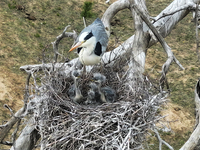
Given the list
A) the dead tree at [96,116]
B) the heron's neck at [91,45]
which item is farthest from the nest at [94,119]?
the heron's neck at [91,45]

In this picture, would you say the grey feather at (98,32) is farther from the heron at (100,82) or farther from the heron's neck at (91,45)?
the heron at (100,82)

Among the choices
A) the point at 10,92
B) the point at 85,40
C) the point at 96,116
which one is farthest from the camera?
the point at 10,92

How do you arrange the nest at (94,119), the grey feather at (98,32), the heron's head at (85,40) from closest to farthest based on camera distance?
the nest at (94,119)
the heron's head at (85,40)
the grey feather at (98,32)

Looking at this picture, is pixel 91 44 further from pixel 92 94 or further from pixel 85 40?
pixel 92 94

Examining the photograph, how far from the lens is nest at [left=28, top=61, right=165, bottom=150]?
8.73 feet

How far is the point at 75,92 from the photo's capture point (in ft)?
10.9

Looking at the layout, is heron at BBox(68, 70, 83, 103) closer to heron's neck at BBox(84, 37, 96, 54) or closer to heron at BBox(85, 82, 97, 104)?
heron at BBox(85, 82, 97, 104)

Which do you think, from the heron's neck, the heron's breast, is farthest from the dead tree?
the heron's neck

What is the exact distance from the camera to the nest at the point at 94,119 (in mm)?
2660

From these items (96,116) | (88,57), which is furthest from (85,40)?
(96,116)

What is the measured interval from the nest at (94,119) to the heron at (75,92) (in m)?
0.07

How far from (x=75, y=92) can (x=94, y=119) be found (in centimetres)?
56

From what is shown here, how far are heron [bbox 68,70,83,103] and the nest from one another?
74mm

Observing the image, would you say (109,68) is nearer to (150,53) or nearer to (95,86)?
(95,86)
